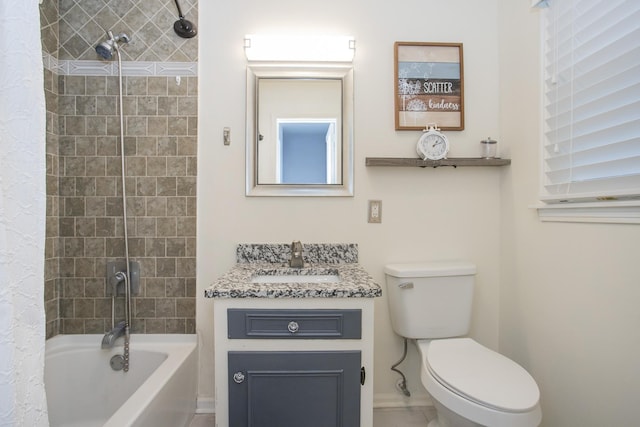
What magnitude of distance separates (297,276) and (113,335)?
0.98 m

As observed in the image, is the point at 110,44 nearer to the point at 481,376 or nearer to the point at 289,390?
the point at 289,390

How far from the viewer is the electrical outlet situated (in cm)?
165

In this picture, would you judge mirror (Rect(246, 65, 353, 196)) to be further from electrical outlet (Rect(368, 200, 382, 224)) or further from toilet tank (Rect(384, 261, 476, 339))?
toilet tank (Rect(384, 261, 476, 339))

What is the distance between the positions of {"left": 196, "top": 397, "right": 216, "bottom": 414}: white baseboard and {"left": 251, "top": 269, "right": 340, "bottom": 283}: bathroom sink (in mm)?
764

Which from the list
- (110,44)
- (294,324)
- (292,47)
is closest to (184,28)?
(110,44)

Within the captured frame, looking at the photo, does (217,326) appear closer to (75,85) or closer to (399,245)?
(399,245)

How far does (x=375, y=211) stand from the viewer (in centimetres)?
165

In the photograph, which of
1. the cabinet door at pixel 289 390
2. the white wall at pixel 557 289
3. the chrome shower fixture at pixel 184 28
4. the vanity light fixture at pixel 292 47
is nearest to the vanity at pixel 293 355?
the cabinet door at pixel 289 390

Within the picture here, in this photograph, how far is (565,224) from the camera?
48.4 inches

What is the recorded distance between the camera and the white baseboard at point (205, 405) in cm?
160

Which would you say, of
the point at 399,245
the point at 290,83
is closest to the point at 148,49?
the point at 290,83

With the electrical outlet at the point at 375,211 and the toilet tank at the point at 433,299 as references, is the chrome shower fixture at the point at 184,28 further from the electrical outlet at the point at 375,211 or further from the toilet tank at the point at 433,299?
the toilet tank at the point at 433,299

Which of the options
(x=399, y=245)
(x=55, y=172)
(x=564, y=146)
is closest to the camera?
(x=564, y=146)

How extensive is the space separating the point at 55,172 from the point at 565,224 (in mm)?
2421
